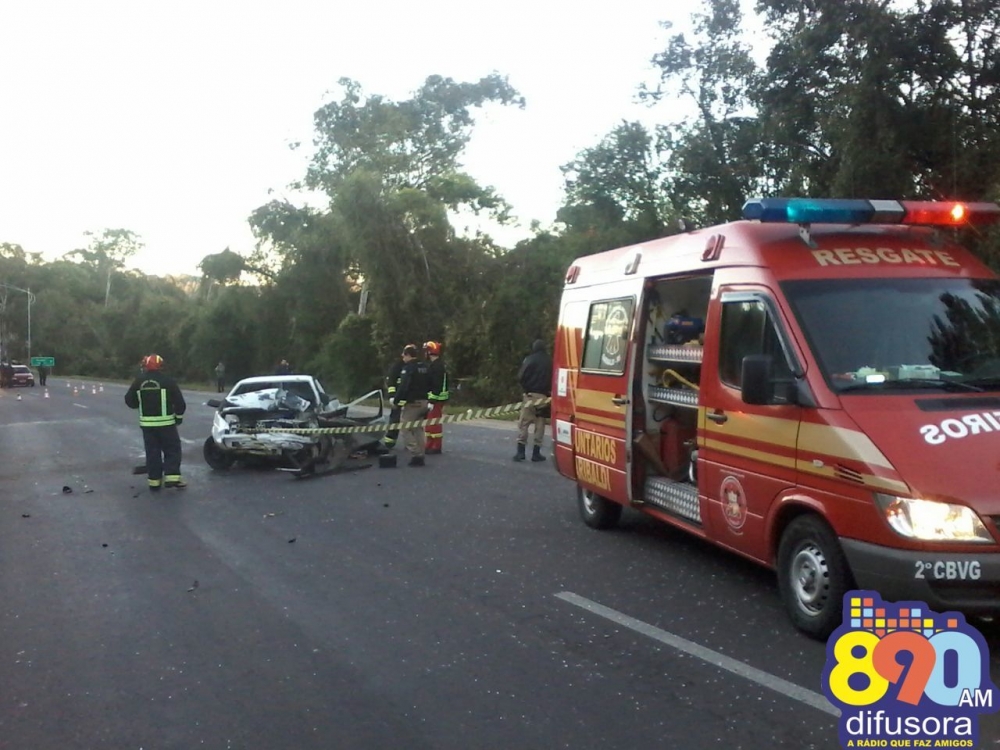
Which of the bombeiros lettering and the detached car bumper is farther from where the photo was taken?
the bombeiros lettering

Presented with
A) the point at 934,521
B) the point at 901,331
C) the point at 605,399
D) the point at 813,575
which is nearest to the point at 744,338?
the point at 901,331

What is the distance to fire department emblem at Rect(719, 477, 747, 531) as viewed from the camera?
22.2ft

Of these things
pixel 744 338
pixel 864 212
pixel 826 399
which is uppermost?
pixel 864 212

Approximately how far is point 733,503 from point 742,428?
51 centimetres

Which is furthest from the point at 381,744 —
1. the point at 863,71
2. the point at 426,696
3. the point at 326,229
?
the point at 326,229

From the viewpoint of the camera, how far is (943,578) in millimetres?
5262

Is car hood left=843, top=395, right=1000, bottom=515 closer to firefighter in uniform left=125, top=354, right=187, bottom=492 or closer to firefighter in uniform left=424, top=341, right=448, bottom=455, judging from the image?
firefighter in uniform left=125, top=354, right=187, bottom=492

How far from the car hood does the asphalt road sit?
1046mm

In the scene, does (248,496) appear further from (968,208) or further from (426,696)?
(968,208)

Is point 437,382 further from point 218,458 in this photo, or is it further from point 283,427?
point 218,458

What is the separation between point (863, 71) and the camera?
1728cm

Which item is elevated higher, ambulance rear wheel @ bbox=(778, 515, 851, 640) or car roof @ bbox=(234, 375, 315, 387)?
car roof @ bbox=(234, 375, 315, 387)

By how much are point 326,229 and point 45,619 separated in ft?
140

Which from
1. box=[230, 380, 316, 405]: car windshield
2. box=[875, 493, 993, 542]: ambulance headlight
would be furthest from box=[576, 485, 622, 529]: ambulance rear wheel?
box=[230, 380, 316, 405]: car windshield
